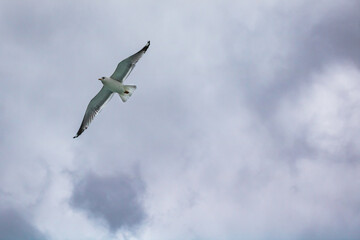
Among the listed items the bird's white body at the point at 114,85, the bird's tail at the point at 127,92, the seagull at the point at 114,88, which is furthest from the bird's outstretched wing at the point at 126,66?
the bird's tail at the point at 127,92

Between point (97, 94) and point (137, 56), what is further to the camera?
point (97, 94)

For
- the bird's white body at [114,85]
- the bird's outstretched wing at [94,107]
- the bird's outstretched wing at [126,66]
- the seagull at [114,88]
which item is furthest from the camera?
the bird's outstretched wing at [94,107]

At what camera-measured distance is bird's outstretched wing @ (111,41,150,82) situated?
176 ft

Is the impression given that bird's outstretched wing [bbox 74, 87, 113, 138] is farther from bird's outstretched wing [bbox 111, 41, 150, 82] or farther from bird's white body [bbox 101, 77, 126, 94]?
bird's outstretched wing [bbox 111, 41, 150, 82]

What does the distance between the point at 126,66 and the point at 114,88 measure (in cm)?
303

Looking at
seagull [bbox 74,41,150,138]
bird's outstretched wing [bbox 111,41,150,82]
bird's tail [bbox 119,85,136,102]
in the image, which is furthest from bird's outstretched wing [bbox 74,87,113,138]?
bird's outstretched wing [bbox 111,41,150,82]

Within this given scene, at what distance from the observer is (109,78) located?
183 ft

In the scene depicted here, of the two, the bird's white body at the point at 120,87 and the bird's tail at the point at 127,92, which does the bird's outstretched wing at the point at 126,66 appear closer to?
the bird's white body at the point at 120,87

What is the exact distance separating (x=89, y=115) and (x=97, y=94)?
245cm

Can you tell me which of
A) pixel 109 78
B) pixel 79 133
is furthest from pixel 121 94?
pixel 79 133

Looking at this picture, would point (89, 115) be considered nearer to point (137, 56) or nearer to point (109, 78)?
point (109, 78)

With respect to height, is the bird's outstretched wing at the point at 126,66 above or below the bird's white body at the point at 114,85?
above

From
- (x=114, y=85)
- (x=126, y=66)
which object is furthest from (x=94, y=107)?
(x=126, y=66)

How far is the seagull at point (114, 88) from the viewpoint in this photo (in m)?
54.1
